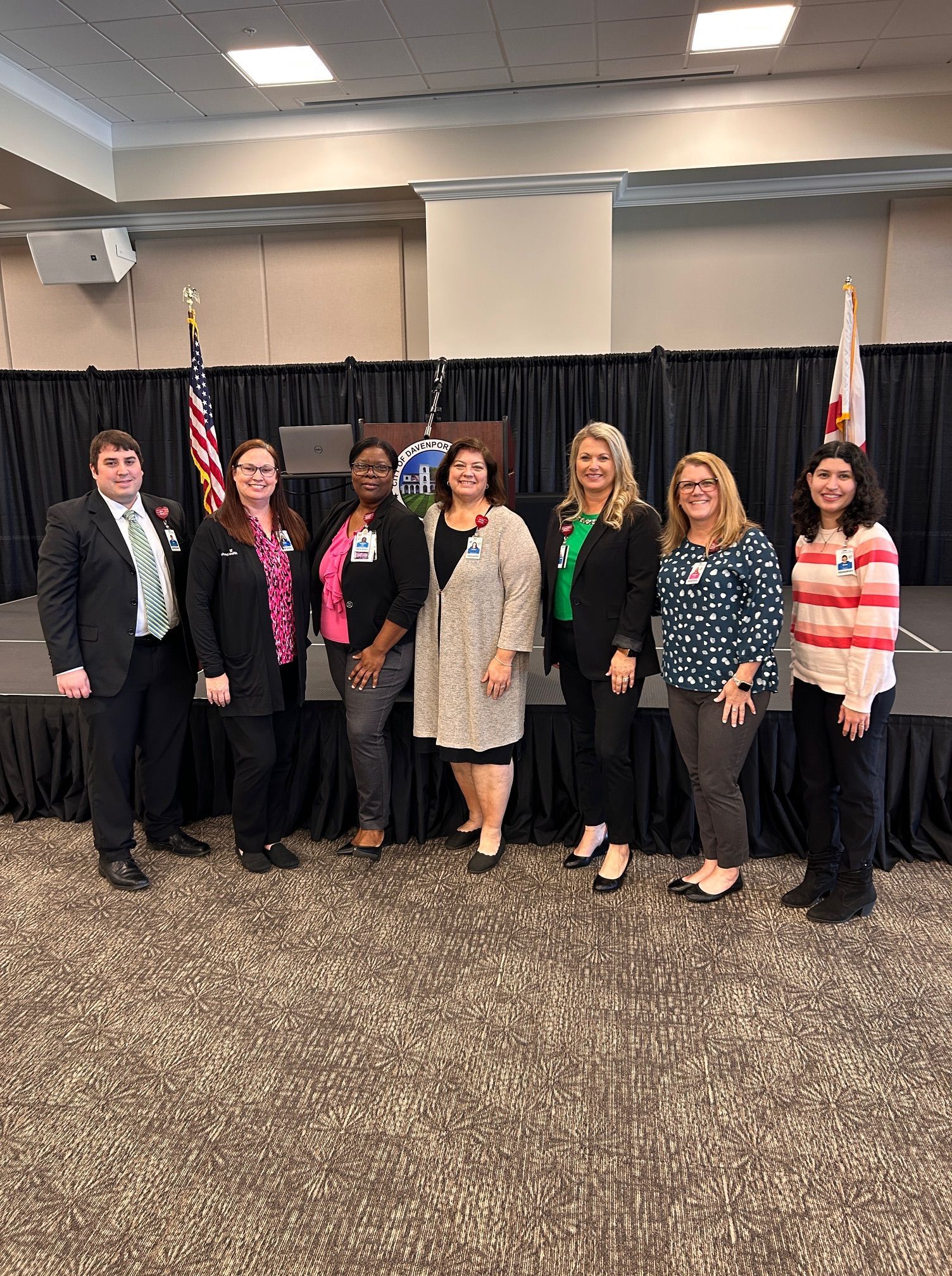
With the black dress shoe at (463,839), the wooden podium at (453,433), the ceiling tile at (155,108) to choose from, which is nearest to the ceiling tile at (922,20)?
the wooden podium at (453,433)

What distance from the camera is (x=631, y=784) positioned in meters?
2.60

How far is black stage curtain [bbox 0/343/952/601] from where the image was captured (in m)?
6.29

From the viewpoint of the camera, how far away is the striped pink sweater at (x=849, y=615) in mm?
2205

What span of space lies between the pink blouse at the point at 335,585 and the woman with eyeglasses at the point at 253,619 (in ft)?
0.23

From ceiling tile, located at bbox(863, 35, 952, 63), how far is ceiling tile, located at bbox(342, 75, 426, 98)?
10.0 ft

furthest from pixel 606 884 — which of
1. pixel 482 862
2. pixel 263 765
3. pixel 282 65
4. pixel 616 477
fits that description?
pixel 282 65

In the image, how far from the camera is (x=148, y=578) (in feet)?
8.82

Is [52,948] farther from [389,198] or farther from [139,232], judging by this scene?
[139,232]

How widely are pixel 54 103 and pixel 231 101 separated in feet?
4.08

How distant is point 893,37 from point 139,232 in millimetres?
5927

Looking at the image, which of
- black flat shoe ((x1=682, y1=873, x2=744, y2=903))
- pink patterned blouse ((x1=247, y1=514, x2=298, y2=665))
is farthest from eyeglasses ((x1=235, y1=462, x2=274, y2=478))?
black flat shoe ((x1=682, y1=873, x2=744, y2=903))

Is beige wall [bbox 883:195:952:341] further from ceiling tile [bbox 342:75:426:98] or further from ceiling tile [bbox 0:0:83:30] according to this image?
ceiling tile [bbox 0:0:83:30]

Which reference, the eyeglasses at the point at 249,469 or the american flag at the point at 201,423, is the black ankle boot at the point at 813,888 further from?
the american flag at the point at 201,423

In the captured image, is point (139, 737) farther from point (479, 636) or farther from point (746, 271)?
point (746, 271)
